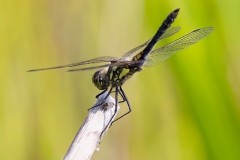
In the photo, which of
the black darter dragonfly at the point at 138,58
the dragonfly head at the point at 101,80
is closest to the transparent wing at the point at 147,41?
the black darter dragonfly at the point at 138,58

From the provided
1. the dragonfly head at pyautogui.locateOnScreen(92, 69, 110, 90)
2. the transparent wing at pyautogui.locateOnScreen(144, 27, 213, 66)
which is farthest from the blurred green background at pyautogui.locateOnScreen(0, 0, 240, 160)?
the dragonfly head at pyautogui.locateOnScreen(92, 69, 110, 90)

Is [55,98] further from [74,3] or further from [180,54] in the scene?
[180,54]

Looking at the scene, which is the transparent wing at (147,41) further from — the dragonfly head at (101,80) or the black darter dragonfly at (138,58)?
the dragonfly head at (101,80)

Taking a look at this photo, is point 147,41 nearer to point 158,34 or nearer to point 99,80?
point 158,34

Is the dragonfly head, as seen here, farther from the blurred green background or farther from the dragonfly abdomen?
the dragonfly abdomen

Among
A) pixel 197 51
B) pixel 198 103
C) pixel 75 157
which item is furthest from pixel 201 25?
pixel 75 157

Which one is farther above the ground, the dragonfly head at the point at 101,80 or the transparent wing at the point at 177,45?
the transparent wing at the point at 177,45

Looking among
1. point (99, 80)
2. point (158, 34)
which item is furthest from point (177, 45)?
point (99, 80)
